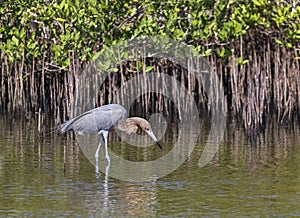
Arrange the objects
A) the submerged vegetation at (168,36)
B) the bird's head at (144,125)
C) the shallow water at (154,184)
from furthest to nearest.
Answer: the submerged vegetation at (168,36)
the bird's head at (144,125)
the shallow water at (154,184)

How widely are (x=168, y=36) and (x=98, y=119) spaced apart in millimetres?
2943

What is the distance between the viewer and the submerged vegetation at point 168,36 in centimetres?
1212

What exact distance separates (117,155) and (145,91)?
3.09 m

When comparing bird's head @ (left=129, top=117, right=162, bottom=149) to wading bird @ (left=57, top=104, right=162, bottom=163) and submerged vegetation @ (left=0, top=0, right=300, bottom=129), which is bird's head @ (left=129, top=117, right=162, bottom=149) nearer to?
wading bird @ (left=57, top=104, right=162, bottom=163)

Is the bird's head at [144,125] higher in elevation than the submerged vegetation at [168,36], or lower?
lower

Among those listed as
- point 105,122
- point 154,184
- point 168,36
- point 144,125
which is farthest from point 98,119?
point 168,36

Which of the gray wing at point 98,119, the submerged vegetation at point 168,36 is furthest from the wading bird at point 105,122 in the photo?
the submerged vegetation at point 168,36

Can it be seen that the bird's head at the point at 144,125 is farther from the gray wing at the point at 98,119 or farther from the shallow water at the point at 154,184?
the shallow water at the point at 154,184

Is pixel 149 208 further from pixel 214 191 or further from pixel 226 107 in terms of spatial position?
pixel 226 107

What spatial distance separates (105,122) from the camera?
32.1 feet

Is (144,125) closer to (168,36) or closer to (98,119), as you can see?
(98,119)

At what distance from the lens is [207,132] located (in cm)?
1195

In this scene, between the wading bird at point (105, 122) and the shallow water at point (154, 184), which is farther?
the wading bird at point (105, 122)

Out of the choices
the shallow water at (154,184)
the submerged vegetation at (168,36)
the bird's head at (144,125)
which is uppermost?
the submerged vegetation at (168,36)
